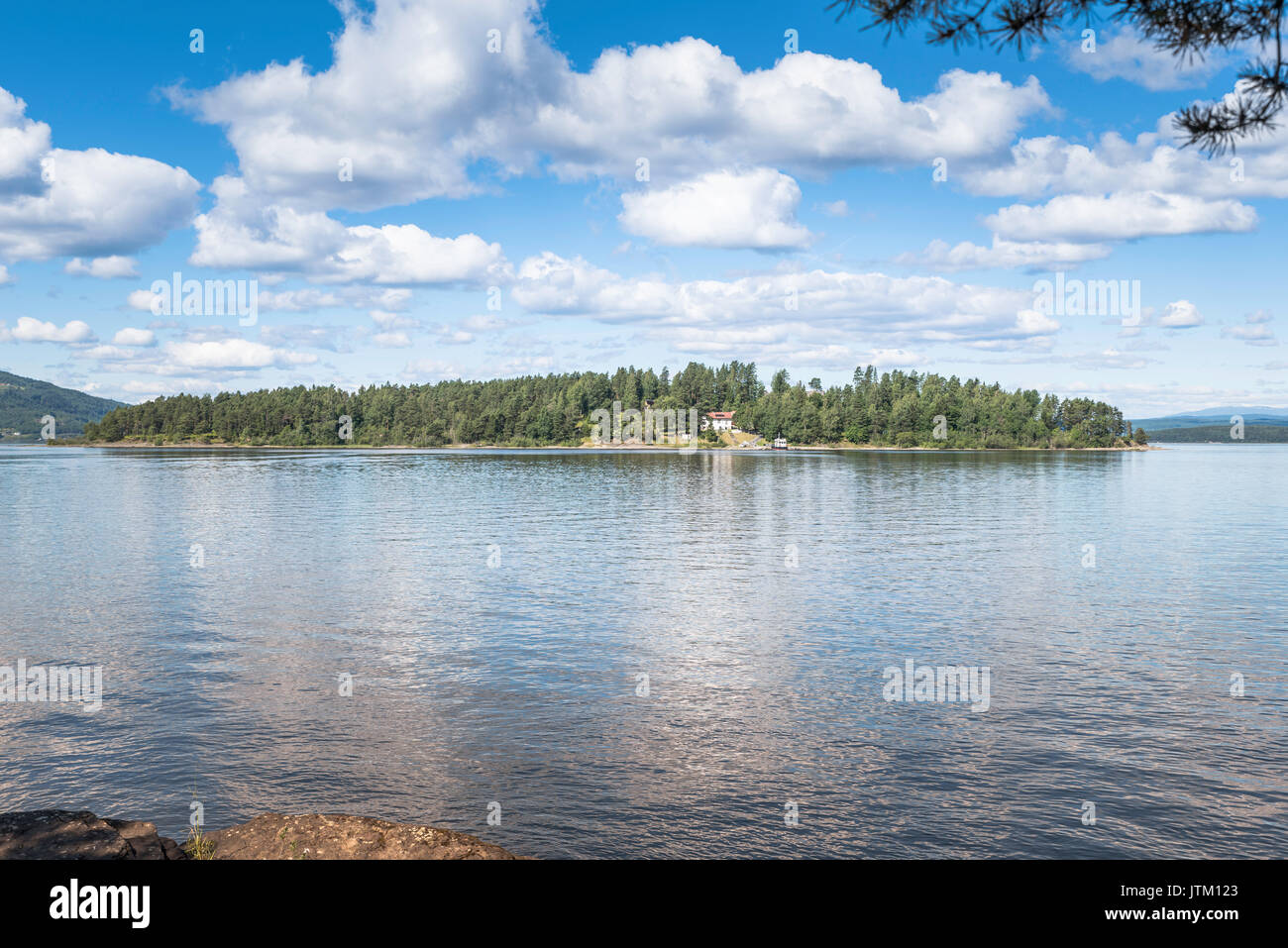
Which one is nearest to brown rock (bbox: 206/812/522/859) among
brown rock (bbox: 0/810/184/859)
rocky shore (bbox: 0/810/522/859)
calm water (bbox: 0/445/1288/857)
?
rocky shore (bbox: 0/810/522/859)

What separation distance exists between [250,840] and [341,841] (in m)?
1.55

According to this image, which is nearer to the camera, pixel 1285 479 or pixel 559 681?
pixel 559 681

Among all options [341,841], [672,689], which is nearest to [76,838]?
[341,841]

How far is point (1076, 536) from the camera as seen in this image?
194ft

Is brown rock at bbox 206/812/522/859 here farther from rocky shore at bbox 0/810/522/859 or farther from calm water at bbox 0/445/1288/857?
calm water at bbox 0/445/1288/857

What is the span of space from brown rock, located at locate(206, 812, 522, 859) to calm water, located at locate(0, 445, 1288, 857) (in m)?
2.05

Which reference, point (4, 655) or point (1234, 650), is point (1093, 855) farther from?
point (4, 655)

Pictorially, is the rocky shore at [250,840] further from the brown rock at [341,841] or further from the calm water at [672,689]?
the calm water at [672,689]

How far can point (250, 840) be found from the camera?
13062 mm

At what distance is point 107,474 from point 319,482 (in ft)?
146

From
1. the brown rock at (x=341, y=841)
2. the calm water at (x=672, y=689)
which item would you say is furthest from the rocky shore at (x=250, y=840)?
the calm water at (x=672, y=689)

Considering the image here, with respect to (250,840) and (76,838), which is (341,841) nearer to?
(250,840)

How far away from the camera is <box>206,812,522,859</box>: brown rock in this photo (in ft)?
41.3
